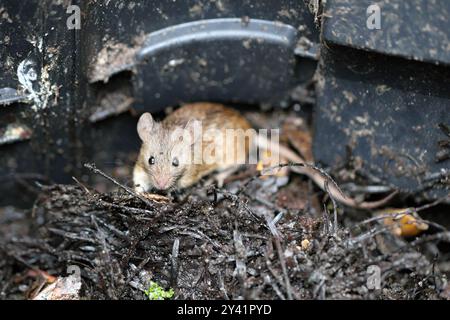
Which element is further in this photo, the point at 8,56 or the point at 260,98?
the point at 260,98

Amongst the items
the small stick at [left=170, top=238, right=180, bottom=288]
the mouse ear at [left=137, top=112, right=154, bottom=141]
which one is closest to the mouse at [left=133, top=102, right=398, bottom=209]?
the mouse ear at [left=137, top=112, right=154, bottom=141]

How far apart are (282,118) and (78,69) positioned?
1535 millimetres

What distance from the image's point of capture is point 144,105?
453 cm

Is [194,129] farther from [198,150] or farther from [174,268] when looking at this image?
[174,268]

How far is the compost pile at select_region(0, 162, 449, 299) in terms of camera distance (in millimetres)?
3465

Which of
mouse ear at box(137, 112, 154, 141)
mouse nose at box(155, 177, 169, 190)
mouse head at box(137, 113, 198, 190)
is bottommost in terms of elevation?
mouse nose at box(155, 177, 169, 190)

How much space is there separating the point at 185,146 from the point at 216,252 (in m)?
1.12

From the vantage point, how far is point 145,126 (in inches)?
174

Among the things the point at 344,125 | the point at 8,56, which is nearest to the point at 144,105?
the point at 8,56

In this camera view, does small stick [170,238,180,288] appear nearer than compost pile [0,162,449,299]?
No

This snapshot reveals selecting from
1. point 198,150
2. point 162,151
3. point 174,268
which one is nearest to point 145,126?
point 162,151

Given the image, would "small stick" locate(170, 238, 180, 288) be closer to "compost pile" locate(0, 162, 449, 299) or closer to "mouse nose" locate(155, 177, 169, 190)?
"compost pile" locate(0, 162, 449, 299)
